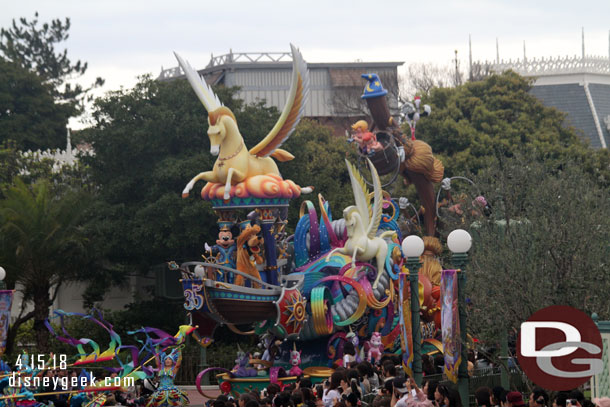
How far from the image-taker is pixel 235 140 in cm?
2230

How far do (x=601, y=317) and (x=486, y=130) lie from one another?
25379 millimetres

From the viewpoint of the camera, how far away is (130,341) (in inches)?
1275

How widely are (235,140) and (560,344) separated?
11.4m

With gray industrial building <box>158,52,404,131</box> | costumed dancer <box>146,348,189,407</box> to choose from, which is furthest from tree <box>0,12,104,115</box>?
costumed dancer <box>146,348,189,407</box>

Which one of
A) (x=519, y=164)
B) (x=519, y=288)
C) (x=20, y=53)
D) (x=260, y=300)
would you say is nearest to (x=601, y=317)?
(x=519, y=288)

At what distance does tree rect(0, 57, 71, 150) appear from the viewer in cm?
4475

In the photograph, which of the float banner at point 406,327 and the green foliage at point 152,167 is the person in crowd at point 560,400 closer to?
the float banner at point 406,327

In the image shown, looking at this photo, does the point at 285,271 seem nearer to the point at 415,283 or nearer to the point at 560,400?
the point at 415,283

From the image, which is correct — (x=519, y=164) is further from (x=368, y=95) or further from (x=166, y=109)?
(x=166, y=109)

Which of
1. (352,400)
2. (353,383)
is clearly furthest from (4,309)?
(352,400)

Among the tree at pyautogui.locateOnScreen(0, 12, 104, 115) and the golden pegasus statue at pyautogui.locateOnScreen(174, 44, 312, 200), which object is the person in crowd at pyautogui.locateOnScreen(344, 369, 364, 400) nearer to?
the golden pegasus statue at pyautogui.locateOnScreen(174, 44, 312, 200)

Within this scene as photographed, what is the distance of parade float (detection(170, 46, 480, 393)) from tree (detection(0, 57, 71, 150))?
2365cm

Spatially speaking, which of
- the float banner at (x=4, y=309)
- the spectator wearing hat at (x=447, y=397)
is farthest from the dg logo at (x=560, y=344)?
the float banner at (x=4, y=309)

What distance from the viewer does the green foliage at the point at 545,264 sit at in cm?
1530
